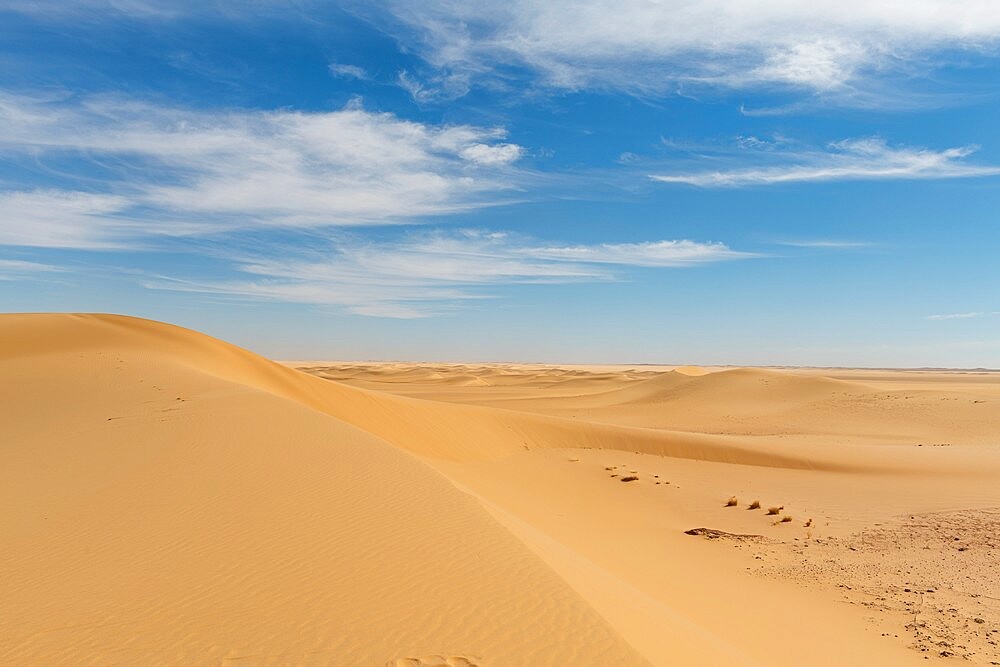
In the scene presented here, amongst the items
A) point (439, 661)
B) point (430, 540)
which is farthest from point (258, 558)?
point (439, 661)

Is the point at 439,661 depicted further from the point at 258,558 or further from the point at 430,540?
the point at 258,558

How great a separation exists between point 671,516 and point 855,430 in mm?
21761

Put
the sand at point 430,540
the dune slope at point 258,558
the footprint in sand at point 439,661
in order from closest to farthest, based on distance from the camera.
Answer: the footprint in sand at point 439,661 < the dune slope at point 258,558 < the sand at point 430,540

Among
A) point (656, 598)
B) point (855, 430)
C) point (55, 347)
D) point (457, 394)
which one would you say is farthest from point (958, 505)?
point (457, 394)

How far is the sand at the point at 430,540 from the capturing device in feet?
15.4

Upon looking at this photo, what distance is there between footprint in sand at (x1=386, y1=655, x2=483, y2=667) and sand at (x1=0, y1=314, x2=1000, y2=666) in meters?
0.02

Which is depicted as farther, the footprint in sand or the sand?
→ the sand

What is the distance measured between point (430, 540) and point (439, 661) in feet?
7.58

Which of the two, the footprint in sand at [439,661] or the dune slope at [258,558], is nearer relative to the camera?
the footprint in sand at [439,661]

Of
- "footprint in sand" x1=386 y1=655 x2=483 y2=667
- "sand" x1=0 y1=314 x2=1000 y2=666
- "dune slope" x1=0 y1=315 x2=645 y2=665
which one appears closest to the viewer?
"footprint in sand" x1=386 y1=655 x2=483 y2=667

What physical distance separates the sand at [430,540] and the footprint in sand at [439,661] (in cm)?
2

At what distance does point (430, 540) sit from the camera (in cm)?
645

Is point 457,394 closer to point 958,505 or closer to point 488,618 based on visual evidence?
point 958,505

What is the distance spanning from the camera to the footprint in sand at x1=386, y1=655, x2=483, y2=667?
4.12 metres
